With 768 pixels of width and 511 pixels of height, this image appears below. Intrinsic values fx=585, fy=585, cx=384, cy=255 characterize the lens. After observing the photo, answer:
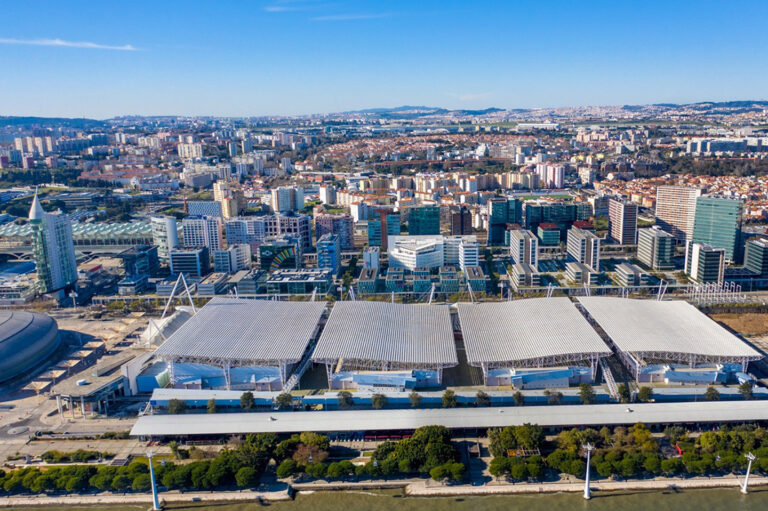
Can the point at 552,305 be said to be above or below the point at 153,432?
above

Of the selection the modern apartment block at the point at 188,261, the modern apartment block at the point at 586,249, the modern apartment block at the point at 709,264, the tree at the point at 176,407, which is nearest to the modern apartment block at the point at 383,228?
the modern apartment block at the point at 188,261

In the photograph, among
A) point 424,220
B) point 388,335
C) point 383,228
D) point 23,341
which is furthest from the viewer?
point 424,220

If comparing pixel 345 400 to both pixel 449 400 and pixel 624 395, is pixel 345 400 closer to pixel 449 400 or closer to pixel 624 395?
pixel 449 400

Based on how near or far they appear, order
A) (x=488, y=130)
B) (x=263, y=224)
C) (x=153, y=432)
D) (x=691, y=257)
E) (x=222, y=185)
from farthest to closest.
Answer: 1. (x=488, y=130)
2. (x=222, y=185)
3. (x=263, y=224)
4. (x=691, y=257)
5. (x=153, y=432)

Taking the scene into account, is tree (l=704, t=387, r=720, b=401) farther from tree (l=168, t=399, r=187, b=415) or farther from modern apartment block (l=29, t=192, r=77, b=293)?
modern apartment block (l=29, t=192, r=77, b=293)

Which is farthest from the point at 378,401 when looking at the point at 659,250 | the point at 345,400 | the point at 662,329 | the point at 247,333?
the point at 659,250

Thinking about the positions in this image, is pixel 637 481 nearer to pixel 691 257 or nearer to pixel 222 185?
pixel 691 257

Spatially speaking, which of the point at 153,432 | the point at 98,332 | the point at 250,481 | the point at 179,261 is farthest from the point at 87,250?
the point at 250,481
